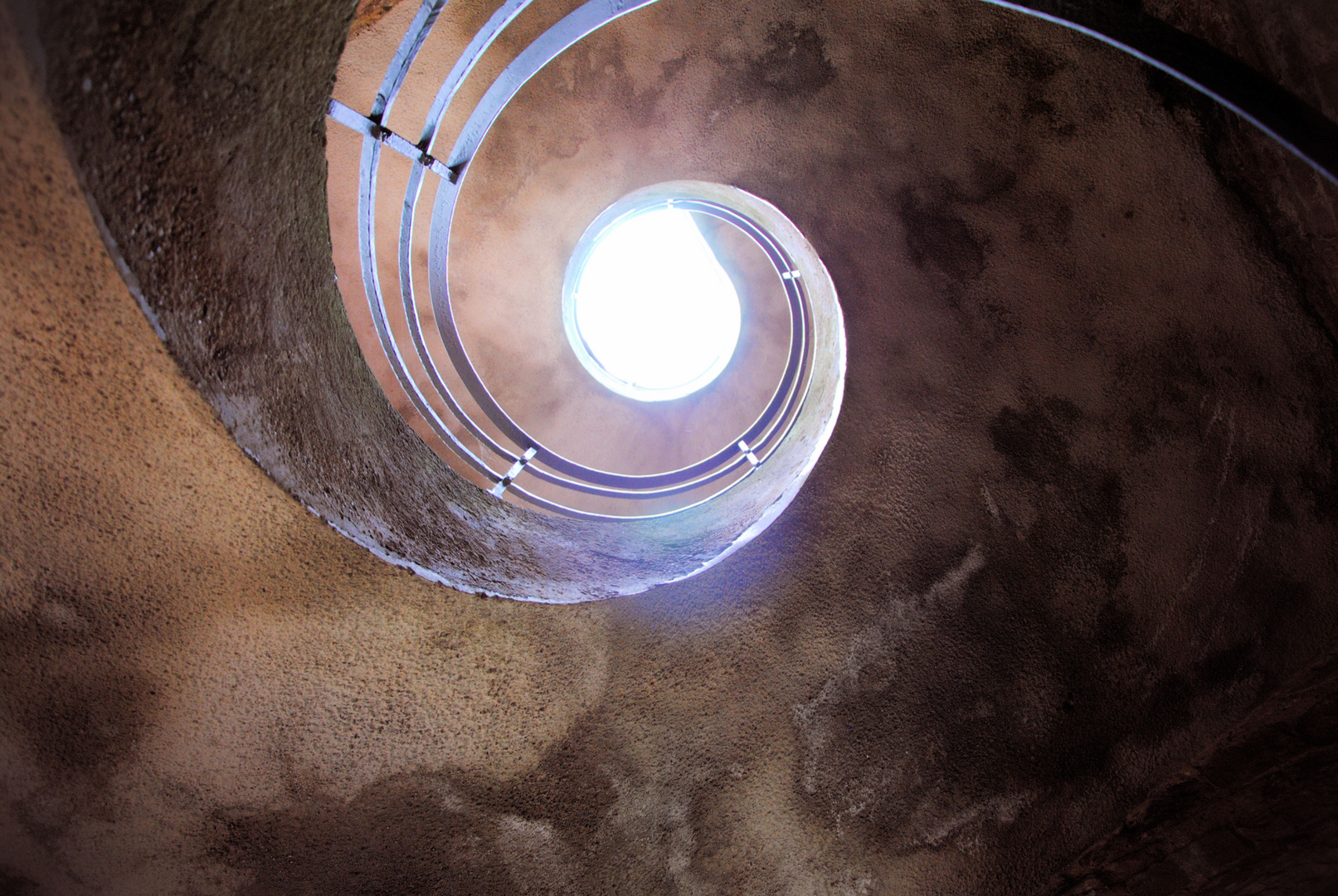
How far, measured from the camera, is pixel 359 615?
2.68 meters

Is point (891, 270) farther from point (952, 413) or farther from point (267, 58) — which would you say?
point (267, 58)

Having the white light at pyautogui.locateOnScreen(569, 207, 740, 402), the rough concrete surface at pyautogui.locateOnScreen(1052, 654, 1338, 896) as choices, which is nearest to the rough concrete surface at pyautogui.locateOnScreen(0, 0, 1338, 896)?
the rough concrete surface at pyautogui.locateOnScreen(1052, 654, 1338, 896)

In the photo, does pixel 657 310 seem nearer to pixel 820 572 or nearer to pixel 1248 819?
pixel 820 572

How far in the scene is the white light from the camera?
27.7 ft

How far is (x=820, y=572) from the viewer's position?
378 centimetres

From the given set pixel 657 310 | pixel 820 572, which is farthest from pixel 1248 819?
pixel 657 310

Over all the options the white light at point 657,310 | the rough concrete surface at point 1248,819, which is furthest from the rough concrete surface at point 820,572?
the white light at point 657,310

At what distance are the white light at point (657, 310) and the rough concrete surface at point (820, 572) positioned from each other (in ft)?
12.6

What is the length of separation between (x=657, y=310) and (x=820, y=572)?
7587 millimetres

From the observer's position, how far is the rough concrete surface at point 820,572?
229 cm

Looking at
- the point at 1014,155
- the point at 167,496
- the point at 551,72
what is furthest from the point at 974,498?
the point at 551,72

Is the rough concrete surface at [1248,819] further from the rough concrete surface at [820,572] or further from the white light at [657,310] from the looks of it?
the white light at [657,310]

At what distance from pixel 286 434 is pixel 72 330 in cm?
64

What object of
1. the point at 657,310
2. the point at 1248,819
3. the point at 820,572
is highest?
the point at 657,310
